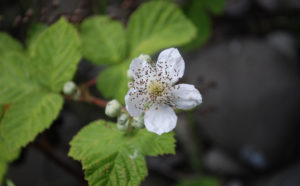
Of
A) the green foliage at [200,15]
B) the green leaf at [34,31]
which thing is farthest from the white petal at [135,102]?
the green foliage at [200,15]

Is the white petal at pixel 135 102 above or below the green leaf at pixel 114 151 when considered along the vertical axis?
above

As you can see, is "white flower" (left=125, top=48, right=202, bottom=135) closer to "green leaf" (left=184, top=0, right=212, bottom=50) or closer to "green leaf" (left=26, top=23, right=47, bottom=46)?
"green leaf" (left=26, top=23, right=47, bottom=46)

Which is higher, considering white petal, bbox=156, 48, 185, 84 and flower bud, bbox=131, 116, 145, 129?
white petal, bbox=156, 48, 185, 84

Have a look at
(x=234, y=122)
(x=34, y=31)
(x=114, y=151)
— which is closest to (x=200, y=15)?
(x=34, y=31)

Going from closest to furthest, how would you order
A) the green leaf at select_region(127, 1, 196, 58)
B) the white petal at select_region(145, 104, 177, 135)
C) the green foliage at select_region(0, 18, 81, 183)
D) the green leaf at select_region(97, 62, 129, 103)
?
the white petal at select_region(145, 104, 177, 135) < the green foliage at select_region(0, 18, 81, 183) < the green leaf at select_region(97, 62, 129, 103) < the green leaf at select_region(127, 1, 196, 58)

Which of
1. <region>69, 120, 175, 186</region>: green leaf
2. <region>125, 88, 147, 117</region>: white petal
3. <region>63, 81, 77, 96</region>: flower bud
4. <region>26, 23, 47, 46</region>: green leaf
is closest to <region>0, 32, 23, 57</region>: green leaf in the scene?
<region>26, 23, 47, 46</region>: green leaf

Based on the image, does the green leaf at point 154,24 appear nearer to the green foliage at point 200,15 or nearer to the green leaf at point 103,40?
the green leaf at point 103,40

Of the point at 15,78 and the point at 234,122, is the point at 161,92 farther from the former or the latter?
the point at 234,122
